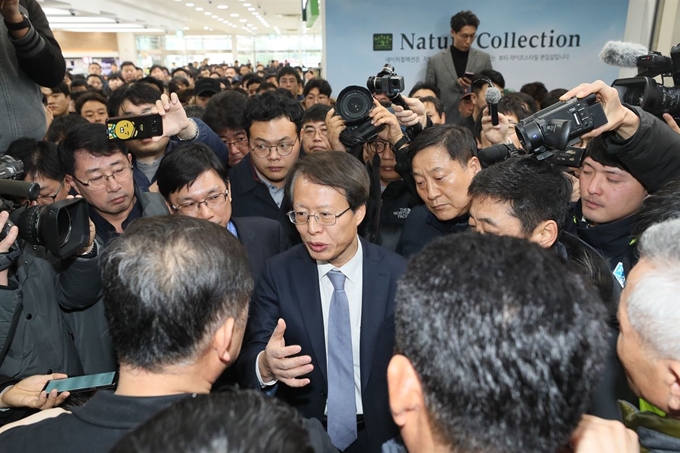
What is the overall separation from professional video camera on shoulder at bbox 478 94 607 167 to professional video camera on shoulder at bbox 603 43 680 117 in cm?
29

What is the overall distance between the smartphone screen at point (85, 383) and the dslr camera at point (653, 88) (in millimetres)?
1858

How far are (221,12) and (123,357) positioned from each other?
19.4 meters

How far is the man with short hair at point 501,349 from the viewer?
74 centimetres

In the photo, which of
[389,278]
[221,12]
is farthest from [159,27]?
[389,278]

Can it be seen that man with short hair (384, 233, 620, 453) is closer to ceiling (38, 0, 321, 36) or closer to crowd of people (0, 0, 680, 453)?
crowd of people (0, 0, 680, 453)

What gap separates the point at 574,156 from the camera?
5.86 feet

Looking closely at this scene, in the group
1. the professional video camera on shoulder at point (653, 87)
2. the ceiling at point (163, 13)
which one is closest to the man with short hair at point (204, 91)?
the professional video camera on shoulder at point (653, 87)

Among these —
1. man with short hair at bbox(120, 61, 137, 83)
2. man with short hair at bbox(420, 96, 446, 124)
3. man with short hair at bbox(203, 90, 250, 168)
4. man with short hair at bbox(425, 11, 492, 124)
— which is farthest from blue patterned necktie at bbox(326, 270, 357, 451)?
man with short hair at bbox(120, 61, 137, 83)

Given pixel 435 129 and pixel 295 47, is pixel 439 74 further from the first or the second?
pixel 295 47

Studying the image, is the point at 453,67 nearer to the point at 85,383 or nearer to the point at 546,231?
the point at 546,231

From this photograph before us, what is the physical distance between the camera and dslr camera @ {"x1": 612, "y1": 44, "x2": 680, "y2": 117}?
5.81ft

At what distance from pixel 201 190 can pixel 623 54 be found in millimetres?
1676

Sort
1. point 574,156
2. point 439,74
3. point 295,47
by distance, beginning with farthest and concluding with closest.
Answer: point 295,47, point 439,74, point 574,156

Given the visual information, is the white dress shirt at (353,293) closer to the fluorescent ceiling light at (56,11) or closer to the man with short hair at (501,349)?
the man with short hair at (501,349)
